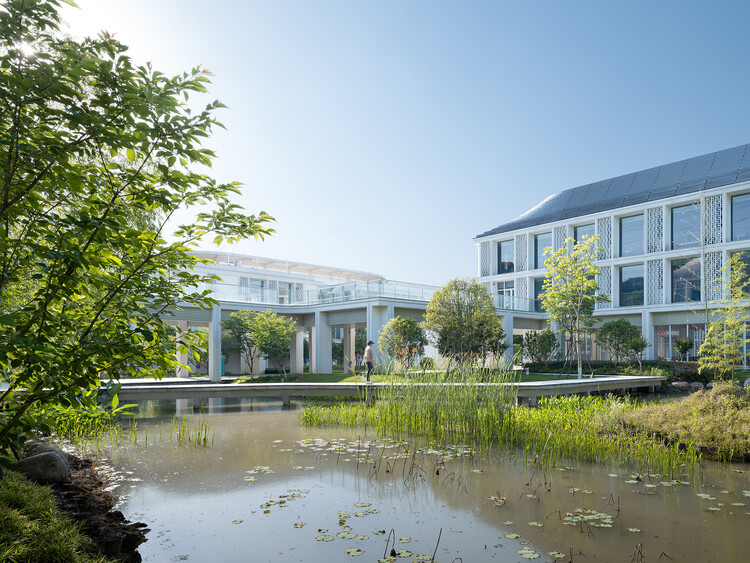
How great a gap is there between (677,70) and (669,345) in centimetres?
1582

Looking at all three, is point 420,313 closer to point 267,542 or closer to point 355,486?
point 355,486

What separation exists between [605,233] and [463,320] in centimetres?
1398

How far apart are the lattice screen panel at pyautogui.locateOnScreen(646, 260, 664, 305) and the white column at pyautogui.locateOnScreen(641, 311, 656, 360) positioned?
2.36 feet

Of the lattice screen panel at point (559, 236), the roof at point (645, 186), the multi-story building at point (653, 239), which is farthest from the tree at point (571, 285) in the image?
the lattice screen panel at point (559, 236)

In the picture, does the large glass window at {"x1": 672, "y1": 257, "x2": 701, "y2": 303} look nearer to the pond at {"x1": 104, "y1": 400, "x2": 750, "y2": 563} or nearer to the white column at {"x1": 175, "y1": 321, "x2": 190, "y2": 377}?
the pond at {"x1": 104, "y1": 400, "x2": 750, "y2": 563}

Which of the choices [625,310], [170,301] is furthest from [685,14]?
[625,310]

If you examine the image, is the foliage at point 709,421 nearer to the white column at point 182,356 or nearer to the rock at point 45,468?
the white column at point 182,356

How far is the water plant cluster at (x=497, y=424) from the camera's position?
690 centimetres

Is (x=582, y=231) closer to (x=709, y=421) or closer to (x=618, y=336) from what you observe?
(x=618, y=336)

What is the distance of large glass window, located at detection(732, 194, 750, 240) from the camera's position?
24.2 meters

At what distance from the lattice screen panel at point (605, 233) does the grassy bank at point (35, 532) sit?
29.7 m

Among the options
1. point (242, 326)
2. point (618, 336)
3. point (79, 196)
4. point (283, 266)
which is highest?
point (283, 266)

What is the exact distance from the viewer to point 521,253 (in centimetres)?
3309

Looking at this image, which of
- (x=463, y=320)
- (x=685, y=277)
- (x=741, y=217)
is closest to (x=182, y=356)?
(x=463, y=320)
